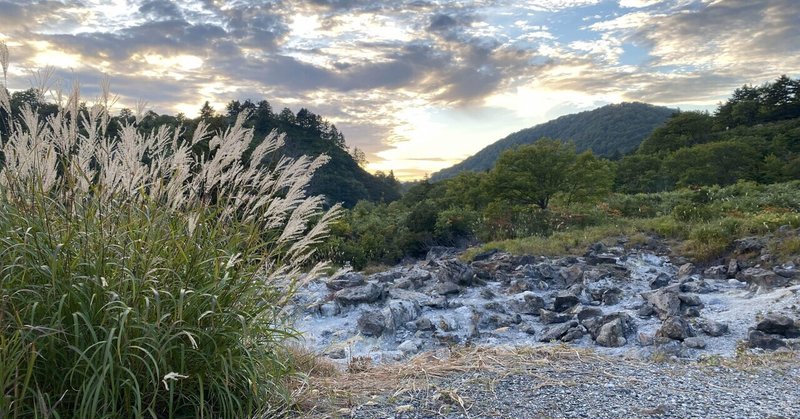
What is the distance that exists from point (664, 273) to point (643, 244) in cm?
277

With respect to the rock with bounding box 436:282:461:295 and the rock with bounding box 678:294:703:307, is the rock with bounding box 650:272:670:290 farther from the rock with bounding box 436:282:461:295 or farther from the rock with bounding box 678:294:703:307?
the rock with bounding box 436:282:461:295

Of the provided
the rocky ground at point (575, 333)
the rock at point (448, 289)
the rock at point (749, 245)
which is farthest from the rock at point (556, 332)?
the rock at point (749, 245)

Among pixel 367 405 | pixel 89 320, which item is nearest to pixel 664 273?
pixel 367 405

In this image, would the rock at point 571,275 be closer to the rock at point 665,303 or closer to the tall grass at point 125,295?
the rock at point 665,303

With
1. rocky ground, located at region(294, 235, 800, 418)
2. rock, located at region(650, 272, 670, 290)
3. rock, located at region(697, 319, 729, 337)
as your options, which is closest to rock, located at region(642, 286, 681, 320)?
rocky ground, located at region(294, 235, 800, 418)

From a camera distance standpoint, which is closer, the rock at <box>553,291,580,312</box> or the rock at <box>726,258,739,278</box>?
the rock at <box>553,291,580,312</box>

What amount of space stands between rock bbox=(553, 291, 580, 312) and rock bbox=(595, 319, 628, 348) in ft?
4.34

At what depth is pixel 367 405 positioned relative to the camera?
2943 millimetres

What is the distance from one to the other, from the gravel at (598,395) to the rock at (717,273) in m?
4.99

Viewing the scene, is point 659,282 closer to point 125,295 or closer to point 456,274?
point 456,274

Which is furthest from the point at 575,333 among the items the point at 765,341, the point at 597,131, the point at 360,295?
the point at 597,131

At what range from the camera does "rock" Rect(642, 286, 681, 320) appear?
20.2 feet

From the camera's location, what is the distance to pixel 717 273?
8461 mm

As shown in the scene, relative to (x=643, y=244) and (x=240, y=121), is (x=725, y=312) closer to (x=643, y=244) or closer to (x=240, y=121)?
(x=643, y=244)
